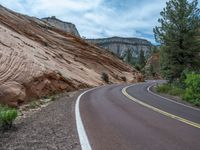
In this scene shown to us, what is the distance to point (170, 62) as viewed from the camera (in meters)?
35.0

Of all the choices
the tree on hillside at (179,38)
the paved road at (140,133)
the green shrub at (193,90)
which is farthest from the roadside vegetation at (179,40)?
the paved road at (140,133)

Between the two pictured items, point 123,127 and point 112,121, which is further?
point 112,121

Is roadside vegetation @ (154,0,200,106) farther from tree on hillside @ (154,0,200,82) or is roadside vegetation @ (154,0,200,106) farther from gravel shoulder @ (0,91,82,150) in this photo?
gravel shoulder @ (0,91,82,150)

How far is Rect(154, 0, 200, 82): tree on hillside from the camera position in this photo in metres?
34.2

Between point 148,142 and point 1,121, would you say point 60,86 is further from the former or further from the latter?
point 148,142

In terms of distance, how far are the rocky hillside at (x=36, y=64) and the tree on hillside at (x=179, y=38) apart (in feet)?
32.0

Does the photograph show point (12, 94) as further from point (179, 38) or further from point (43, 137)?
point (179, 38)

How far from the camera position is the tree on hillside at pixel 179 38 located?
34.2 meters

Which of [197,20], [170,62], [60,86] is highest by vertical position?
[197,20]

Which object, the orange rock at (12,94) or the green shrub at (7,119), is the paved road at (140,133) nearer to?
the green shrub at (7,119)

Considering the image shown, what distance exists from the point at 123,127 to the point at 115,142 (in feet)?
7.70

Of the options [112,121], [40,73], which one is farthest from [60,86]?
[112,121]

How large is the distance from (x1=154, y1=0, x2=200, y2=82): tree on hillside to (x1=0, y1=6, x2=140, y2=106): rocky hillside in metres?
9.75

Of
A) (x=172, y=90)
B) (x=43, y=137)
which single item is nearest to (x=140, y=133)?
(x=43, y=137)
